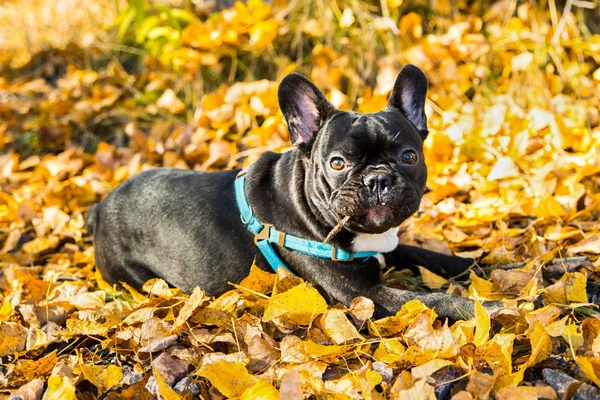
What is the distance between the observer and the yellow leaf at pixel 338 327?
8.80 ft

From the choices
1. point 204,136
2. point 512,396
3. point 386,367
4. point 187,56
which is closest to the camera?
point 512,396

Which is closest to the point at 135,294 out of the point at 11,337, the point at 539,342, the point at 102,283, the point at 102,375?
the point at 102,283

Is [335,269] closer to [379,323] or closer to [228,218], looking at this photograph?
[379,323]

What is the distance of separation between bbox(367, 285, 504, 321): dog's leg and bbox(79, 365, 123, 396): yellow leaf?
4.22 ft

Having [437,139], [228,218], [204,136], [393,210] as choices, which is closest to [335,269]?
[393,210]

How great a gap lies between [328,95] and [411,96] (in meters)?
2.73

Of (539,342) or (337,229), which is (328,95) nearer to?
(337,229)

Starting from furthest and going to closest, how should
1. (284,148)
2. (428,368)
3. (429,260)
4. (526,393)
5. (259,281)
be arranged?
1. (284,148)
2. (429,260)
3. (259,281)
4. (428,368)
5. (526,393)

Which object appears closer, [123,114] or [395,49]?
[395,49]

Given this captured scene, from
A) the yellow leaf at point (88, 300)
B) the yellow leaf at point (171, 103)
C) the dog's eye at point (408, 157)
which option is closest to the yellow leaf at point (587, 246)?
the dog's eye at point (408, 157)

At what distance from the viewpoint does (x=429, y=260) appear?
3752 mm

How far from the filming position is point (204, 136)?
6219mm

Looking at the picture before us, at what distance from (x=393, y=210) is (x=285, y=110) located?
929mm

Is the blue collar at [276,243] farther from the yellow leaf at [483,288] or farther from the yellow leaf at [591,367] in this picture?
the yellow leaf at [591,367]
